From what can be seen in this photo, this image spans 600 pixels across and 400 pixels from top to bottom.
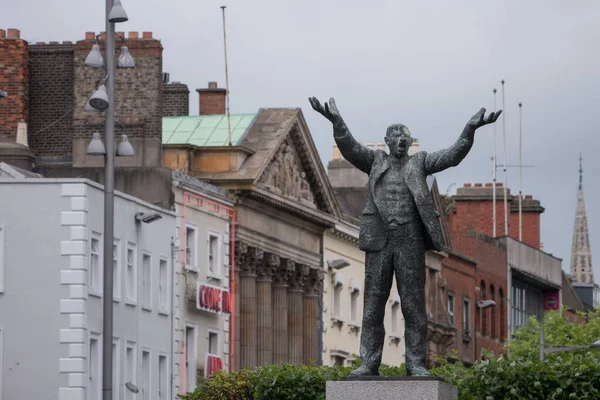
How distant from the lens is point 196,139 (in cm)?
7862

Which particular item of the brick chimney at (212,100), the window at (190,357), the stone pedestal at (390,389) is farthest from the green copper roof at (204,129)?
the stone pedestal at (390,389)

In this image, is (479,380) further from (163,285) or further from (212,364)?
(212,364)

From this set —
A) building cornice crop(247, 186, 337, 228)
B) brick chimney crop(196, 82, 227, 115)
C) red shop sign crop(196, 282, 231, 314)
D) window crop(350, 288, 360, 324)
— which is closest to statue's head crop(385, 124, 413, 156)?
red shop sign crop(196, 282, 231, 314)

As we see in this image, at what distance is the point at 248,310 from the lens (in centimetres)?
7650

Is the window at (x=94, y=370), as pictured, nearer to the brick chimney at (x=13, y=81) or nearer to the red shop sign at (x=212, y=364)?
the red shop sign at (x=212, y=364)

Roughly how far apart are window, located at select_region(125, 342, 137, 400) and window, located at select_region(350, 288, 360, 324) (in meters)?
24.5

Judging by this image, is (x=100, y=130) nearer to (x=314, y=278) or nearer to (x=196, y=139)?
(x=196, y=139)

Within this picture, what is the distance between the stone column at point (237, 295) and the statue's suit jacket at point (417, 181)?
46.0m

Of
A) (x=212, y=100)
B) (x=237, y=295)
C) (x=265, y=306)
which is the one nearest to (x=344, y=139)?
(x=237, y=295)

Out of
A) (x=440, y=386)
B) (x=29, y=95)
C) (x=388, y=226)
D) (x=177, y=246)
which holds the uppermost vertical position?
(x=29, y=95)

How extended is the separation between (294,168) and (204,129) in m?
2.97

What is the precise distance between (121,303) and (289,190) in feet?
53.7

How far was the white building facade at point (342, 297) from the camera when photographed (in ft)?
282

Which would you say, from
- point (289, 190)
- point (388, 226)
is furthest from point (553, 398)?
point (289, 190)
